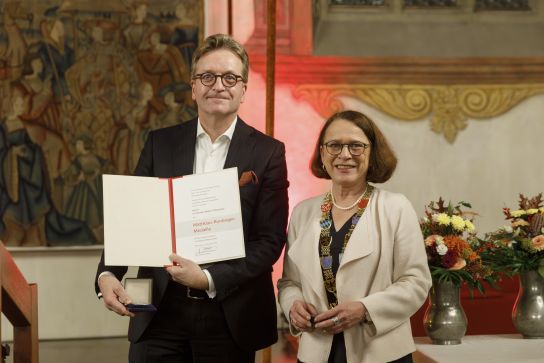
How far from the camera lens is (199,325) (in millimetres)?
2932

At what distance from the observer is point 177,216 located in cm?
293

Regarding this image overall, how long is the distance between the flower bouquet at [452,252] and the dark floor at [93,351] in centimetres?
302

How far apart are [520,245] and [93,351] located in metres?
5.07

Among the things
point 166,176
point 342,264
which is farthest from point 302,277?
point 166,176

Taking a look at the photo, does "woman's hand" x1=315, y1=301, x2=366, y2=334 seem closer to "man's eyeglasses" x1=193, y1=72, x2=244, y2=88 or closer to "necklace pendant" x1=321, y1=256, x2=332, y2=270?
"necklace pendant" x1=321, y1=256, x2=332, y2=270

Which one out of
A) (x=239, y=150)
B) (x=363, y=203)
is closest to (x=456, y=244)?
(x=363, y=203)

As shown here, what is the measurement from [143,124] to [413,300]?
20.6ft

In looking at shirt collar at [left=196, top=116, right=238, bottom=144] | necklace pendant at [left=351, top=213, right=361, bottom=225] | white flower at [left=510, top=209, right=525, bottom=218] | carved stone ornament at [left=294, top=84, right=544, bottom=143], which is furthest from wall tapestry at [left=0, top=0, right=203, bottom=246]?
necklace pendant at [left=351, top=213, right=361, bottom=225]

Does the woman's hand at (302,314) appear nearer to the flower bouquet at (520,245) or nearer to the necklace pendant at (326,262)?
the necklace pendant at (326,262)

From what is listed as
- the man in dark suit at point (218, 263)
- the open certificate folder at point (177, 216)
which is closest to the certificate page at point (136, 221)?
the open certificate folder at point (177, 216)

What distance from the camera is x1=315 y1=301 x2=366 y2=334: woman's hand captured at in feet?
9.39

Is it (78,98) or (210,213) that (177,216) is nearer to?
(210,213)

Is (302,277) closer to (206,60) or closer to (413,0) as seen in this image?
(206,60)

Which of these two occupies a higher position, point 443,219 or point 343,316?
point 443,219
